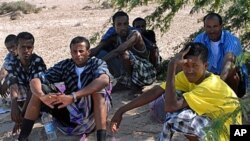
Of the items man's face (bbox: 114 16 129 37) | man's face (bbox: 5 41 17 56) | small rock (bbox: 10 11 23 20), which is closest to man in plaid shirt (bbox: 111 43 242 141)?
man's face (bbox: 114 16 129 37)

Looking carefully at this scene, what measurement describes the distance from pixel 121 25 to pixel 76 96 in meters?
1.81

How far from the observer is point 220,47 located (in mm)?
4883

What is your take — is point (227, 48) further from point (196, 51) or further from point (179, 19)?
point (179, 19)

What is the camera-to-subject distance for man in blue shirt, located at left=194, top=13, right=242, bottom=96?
4.64 m

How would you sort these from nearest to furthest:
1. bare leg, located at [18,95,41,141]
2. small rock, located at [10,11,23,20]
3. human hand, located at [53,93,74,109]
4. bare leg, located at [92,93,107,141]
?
human hand, located at [53,93,74,109] → bare leg, located at [92,93,107,141] → bare leg, located at [18,95,41,141] → small rock, located at [10,11,23,20]

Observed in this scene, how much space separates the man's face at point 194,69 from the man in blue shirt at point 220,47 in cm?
84

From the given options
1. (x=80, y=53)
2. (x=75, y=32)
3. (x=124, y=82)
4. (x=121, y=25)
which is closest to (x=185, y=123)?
(x=80, y=53)

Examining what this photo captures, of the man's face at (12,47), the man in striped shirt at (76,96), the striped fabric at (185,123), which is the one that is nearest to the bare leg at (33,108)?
the man in striped shirt at (76,96)

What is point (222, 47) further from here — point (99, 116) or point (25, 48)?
point (25, 48)

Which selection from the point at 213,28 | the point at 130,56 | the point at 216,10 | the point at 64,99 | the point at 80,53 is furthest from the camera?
the point at 216,10

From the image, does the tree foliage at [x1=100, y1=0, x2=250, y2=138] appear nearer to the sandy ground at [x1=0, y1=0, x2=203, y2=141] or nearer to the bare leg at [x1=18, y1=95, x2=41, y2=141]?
the sandy ground at [x1=0, y1=0, x2=203, y2=141]

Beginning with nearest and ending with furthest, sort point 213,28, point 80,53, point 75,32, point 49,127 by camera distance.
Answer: point 80,53
point 49,127
point 213,28
point 75,32

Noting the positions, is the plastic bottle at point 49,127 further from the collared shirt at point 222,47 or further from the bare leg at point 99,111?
the collared shirt at point 222,47

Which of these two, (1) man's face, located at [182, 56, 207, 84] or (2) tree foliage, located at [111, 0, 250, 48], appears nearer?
(1) man's face, located at [182, 56, 207, 84]
